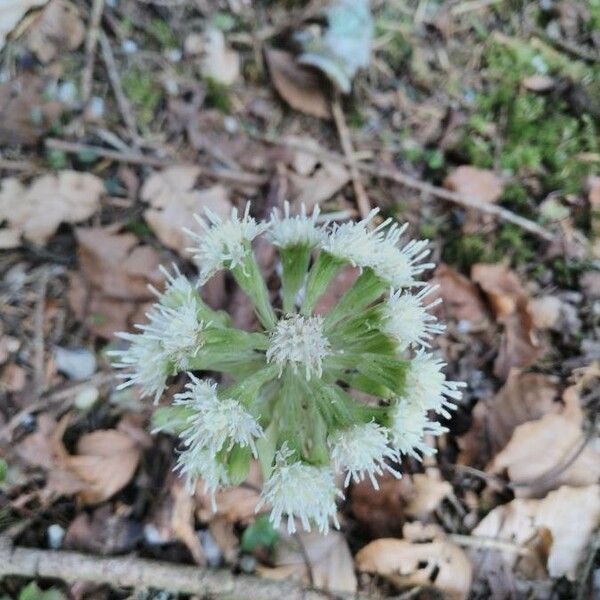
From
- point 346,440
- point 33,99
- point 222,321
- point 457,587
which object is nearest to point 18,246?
point 33,99

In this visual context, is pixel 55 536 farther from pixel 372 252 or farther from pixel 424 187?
pixel 424 187

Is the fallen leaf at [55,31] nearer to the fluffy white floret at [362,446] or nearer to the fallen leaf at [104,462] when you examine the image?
the fallen leaf at [104,462]

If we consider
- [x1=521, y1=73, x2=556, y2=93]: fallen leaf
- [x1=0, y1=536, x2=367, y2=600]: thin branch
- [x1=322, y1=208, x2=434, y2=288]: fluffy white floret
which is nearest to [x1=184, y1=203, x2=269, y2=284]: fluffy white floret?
[x1=322, y1=208, x2=434, y2=288]: fluffy white floret

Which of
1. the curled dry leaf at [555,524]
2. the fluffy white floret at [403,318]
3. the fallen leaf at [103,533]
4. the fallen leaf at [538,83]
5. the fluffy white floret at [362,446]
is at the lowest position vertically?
the fallen leaf at [103,533]

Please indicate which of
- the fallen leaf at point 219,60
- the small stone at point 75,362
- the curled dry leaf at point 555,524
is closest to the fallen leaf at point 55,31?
the fallen leaf at point 219,60

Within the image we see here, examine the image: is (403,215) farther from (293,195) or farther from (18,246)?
(18,246)

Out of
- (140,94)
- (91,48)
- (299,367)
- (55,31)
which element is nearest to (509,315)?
(299,367)
